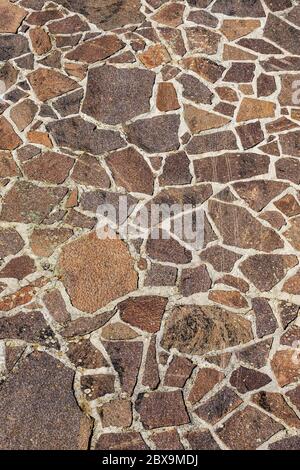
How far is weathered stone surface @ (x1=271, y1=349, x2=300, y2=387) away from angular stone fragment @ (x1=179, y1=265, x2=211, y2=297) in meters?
0.77

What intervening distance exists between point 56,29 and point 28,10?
0.47 meters

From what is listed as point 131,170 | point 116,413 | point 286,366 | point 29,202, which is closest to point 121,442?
point 116,413

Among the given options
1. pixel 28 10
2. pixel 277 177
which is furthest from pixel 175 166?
pixel 28 10

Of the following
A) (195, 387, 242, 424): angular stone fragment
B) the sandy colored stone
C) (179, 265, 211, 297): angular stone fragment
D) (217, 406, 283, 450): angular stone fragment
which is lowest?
(217, 406, 283, 450): angular stone fragment

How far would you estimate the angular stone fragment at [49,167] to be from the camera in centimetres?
597

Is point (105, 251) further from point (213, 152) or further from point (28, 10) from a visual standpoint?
point (28, 10)

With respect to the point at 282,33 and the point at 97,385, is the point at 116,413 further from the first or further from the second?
the point at 282,33

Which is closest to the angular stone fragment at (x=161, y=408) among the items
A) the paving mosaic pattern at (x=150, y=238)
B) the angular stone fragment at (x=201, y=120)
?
the paving mosaic pattern at (x=150, y=238)

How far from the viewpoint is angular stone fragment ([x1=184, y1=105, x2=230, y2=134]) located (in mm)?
6434

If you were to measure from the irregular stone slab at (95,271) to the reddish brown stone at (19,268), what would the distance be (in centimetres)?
24

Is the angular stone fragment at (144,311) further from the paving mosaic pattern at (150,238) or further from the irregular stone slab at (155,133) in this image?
the irregular stone slab at (155,133)

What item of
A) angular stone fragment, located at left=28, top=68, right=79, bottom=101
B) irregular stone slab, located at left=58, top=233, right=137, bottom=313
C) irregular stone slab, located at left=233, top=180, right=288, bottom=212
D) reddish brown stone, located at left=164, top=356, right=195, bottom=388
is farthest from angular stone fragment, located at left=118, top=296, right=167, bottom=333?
angular stone fragment, located at left=28, top=68, right=79, bottom=101

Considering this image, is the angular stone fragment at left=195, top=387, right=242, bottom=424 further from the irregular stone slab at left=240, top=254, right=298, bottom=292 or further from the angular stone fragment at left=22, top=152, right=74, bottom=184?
the angular stone fragment at left=22, top=152, right=74, bottom=184

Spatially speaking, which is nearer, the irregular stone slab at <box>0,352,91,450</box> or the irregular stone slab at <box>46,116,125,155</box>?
the irregular stone slab at <box>0,352,91,450</box>
